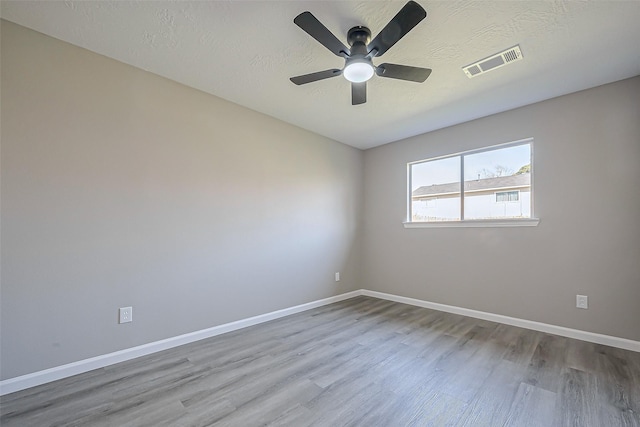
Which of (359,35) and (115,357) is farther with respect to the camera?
(115,357)

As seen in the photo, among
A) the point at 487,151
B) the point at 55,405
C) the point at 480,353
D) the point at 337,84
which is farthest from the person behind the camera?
the point at 487,151

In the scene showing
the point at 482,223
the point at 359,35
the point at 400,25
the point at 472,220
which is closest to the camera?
the point at 400,25

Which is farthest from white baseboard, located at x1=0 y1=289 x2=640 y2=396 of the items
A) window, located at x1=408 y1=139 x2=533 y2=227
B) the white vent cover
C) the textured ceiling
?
the white vent cover

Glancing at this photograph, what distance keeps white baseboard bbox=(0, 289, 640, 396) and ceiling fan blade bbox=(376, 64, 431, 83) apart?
285cm

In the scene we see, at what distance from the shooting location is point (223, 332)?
289 centimetres

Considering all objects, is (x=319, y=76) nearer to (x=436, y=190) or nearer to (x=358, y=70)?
(x=358, y=70)

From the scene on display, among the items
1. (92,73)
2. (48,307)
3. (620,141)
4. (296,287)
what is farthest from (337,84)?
(48,307)

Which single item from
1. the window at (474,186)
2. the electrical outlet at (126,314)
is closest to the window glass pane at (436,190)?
the window at (474,186)

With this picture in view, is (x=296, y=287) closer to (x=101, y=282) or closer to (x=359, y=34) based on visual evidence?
(x=101, y=282)

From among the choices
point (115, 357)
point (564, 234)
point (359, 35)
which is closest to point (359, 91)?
point (359, 35)

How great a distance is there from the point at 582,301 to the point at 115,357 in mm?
4371

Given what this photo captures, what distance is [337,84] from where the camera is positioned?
263 centimetres

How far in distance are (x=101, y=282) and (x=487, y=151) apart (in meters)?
4.36

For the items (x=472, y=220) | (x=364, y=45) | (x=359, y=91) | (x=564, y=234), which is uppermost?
(x=364, y=45)
